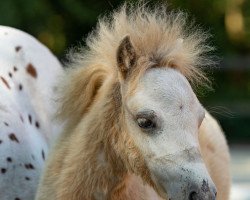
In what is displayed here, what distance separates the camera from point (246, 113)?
1650cm

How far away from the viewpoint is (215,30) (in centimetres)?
1786

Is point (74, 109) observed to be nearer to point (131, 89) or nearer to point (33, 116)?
point (131, 89)

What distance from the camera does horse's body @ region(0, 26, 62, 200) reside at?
538 cm

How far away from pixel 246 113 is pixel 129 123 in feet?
41.0

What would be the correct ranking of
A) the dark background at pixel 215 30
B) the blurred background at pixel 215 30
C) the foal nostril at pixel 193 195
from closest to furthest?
the foal nostril at pixel 193 195, the blurred background at pixel 215 30, the dark background at pixel 215 30

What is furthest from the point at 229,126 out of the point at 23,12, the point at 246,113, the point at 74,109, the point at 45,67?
the point at 74,109

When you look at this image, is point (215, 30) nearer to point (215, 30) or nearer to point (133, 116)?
point (215, 30)

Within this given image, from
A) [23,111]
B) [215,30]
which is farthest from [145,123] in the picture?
[215,30]

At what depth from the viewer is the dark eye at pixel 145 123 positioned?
13.4ft

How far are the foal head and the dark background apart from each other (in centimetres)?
1193

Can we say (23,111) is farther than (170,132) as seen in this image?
Yes

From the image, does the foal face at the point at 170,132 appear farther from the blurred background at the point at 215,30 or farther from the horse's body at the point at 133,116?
the blurred background at the point at 215,30

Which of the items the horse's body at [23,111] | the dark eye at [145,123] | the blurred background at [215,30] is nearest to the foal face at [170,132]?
the dark eye at [145,123]

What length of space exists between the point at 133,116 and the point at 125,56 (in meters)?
0.32
